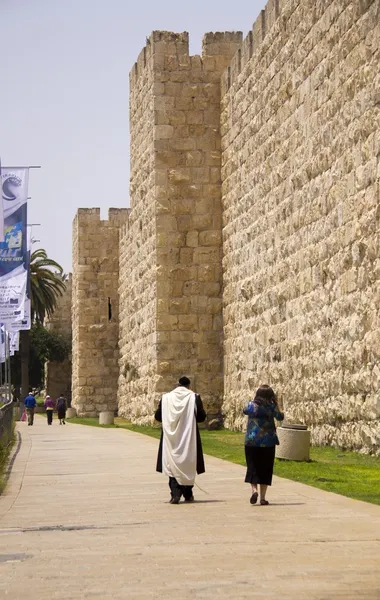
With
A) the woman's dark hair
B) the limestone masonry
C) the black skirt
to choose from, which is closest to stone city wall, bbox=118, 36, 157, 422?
the limestone masonry

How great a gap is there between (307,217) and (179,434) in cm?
613

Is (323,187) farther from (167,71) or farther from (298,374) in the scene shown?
(167,71)

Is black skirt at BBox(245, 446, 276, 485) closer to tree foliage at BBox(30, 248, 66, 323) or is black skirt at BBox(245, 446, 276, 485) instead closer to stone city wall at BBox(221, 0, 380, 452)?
stone city wall at BBox(221, 0, 380, 452)

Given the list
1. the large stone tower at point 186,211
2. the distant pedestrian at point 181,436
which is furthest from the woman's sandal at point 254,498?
the large stone tower at point 186,211

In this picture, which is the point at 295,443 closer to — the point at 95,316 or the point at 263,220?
the point at 263,220

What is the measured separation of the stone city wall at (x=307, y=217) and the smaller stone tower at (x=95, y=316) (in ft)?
49.4

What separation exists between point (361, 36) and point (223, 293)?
8.91 meters

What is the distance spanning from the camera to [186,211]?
22453mm

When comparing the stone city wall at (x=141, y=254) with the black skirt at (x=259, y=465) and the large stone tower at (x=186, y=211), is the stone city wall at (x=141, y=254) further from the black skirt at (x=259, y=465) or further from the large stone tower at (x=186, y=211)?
the black skirt at (x=259, y=465)

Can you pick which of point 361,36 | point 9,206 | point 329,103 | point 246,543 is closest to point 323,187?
Result: point 329,103

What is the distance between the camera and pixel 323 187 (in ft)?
50.3

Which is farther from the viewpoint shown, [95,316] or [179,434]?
[95,316]

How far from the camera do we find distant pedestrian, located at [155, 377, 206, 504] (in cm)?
1044

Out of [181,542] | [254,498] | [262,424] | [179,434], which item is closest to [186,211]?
[179,434]
